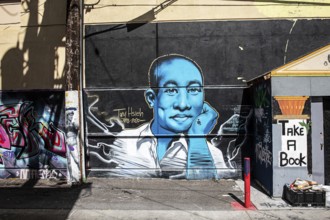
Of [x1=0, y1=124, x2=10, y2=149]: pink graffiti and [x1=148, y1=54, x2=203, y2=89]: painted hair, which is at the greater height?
[x1=148, y1=54, x2=203, y2=89]: painted hair

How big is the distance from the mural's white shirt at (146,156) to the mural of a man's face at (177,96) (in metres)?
0.43

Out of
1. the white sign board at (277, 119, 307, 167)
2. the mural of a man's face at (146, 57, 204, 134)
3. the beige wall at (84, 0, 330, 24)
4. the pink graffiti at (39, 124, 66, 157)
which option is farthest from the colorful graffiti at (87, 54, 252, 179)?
the white sign board at (277, 119, 307, 167)

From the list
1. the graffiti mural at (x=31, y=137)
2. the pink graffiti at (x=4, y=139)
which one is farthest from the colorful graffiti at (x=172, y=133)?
the pink graffiti at (x=4, y=139)

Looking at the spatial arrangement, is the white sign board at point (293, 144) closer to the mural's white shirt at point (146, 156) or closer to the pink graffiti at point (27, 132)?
the mural's white shirt at point (146, 156)

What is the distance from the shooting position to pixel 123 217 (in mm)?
7152

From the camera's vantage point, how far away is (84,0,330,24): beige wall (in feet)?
34.7

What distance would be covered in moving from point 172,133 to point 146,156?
979 mm

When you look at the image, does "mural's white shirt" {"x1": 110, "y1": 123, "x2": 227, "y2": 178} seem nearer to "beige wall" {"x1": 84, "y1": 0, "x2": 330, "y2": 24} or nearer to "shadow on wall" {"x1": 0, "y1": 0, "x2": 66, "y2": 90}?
"shadow on wall" {"x1": 0, "y1": 0, "x2": 66, "y2": 90}

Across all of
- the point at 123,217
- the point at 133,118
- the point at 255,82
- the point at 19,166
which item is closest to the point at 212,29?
the point at 255,82

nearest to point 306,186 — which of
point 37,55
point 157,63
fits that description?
point 157,63

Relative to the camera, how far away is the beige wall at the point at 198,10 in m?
10.6

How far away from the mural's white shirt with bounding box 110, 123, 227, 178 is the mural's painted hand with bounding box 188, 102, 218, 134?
416 millimetres

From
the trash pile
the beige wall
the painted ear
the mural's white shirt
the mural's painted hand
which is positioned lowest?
the trash pile

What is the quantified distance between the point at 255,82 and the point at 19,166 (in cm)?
700
